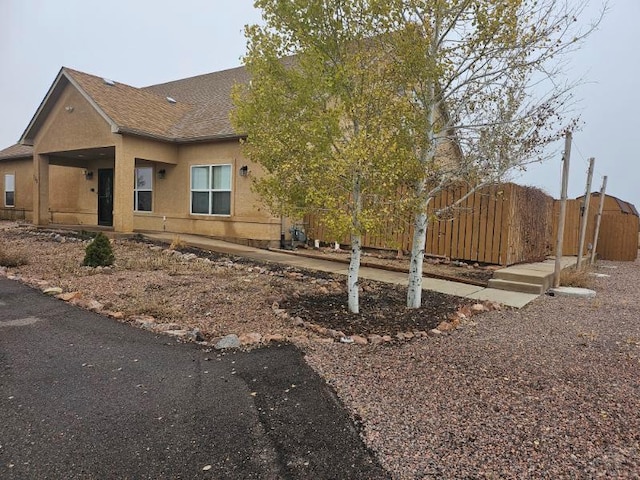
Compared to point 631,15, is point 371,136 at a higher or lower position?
lower

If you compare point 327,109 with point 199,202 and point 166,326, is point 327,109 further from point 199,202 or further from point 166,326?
point 199,202

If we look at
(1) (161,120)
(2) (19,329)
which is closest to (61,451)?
(2) (19,329)

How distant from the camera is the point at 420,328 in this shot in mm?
5332

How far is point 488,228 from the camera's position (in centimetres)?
1024

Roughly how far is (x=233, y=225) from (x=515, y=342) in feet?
31.4

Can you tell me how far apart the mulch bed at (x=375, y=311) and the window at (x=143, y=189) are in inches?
415

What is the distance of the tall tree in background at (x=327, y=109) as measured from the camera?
204 inches

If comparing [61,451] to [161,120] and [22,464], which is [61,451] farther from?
[161,120]

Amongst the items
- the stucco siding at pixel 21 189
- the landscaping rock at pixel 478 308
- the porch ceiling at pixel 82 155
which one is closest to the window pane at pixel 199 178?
the porch ceiling at pixel 82 155

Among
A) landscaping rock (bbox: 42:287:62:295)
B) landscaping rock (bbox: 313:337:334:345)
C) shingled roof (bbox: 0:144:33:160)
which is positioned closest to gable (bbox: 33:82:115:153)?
shingled roof (bbox: 0:144:33:160)

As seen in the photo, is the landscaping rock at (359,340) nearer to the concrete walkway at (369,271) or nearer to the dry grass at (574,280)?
the concrete walkway at (369,271)

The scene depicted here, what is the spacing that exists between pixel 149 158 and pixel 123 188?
A: 139 cm

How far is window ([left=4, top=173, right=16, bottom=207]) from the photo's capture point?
2048cm

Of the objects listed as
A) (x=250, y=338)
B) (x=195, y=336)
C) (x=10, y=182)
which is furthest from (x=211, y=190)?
(x=10, y=182)
